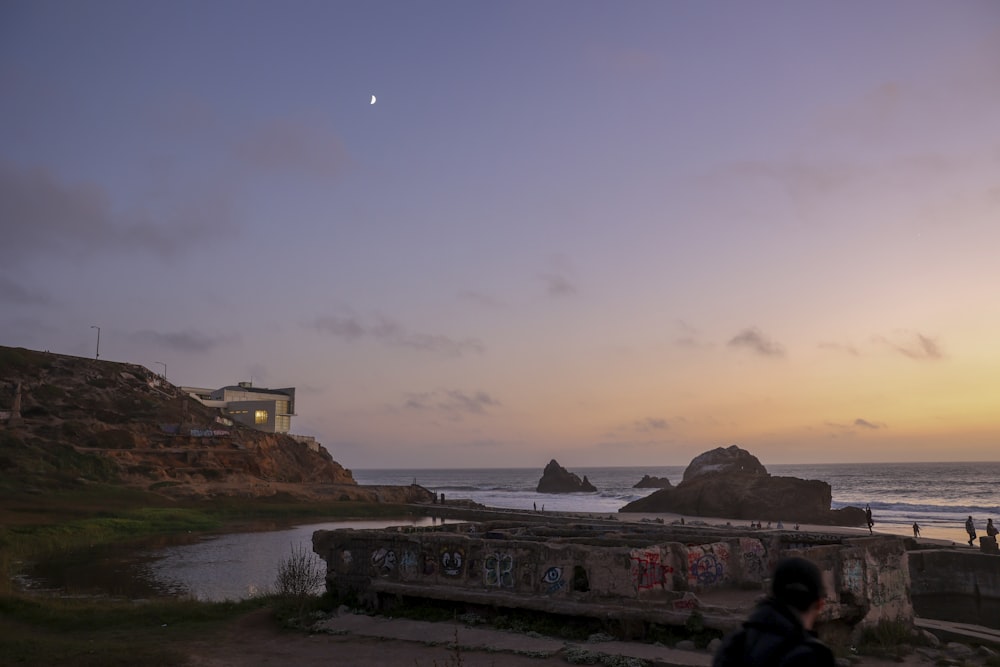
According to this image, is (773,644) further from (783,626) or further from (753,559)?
(753,559)

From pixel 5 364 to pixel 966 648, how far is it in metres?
89.7

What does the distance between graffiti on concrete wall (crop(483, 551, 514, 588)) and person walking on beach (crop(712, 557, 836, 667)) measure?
13000 mm

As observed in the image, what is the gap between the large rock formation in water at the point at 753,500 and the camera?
59375 mm

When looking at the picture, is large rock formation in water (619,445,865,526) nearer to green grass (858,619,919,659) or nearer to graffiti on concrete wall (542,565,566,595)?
green grass (858,619,919,659)

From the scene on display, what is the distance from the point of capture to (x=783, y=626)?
358cm

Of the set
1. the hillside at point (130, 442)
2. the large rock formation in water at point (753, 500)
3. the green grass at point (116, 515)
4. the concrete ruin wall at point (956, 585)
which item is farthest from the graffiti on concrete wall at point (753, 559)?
the hillside at point (130, 442)

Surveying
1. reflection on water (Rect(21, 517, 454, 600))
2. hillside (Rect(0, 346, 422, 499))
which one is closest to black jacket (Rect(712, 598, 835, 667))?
reflection on water (Rect(21, 517, 454, 600))

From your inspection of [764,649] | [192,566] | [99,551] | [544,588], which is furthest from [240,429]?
[764,649]

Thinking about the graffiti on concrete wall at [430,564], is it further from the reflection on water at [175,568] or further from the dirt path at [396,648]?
the reflection on water at [175,568]

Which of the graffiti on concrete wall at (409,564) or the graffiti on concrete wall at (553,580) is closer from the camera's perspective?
the graffiti on concrete wall at (553,580)

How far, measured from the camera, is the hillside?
203 ft

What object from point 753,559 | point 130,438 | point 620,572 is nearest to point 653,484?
point 130,438

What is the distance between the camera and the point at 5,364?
79.2 metres

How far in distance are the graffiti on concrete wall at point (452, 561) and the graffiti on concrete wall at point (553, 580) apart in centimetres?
227
